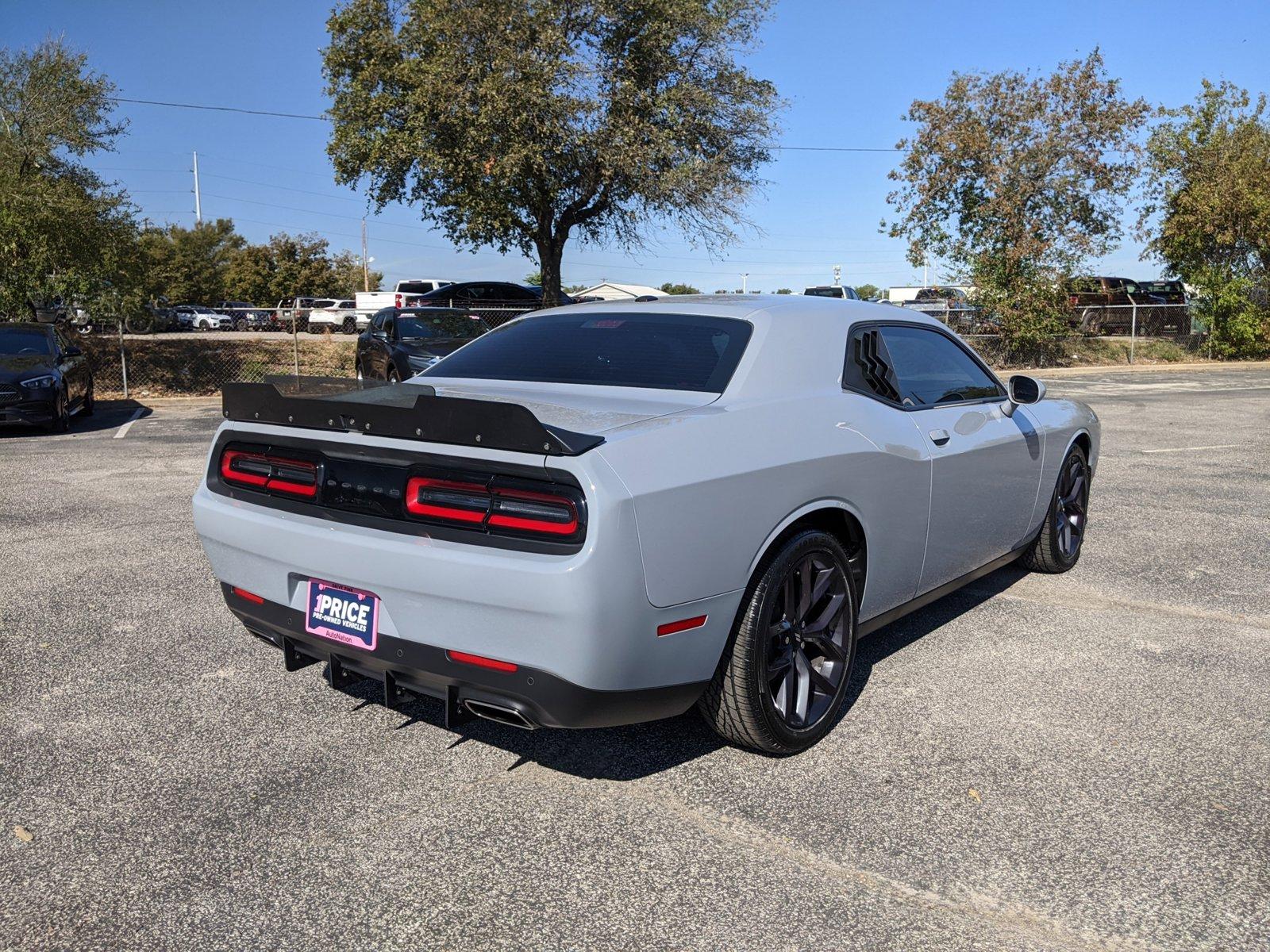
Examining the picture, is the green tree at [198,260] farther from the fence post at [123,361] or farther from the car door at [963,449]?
the car door at [963,449]

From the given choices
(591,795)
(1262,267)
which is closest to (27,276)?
(591,795)

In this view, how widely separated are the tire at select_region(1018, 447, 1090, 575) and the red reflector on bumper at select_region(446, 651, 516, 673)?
3681 millimetres

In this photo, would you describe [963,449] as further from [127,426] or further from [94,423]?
[94,423]

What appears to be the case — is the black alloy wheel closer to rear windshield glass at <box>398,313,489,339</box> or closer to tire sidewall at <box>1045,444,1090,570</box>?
tire sidewall at <box>1045,444,1090,570</box>

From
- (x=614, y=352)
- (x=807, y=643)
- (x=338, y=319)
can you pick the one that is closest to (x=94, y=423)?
(x=614, y=352)

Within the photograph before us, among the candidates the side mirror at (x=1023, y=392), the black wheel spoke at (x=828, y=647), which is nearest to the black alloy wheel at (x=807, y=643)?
the black wheel spoke at (x=828, y=647)

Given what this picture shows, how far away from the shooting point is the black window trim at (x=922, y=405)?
397 cm

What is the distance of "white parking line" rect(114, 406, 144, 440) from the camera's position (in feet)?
42.3

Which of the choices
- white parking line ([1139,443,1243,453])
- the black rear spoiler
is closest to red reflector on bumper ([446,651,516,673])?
the black rear spoiler

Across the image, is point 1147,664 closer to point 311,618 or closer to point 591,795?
point 591,795

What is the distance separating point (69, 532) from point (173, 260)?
225 ft

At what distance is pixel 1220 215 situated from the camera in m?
27.5

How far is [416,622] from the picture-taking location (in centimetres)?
296

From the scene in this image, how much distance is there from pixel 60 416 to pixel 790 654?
12.0m
